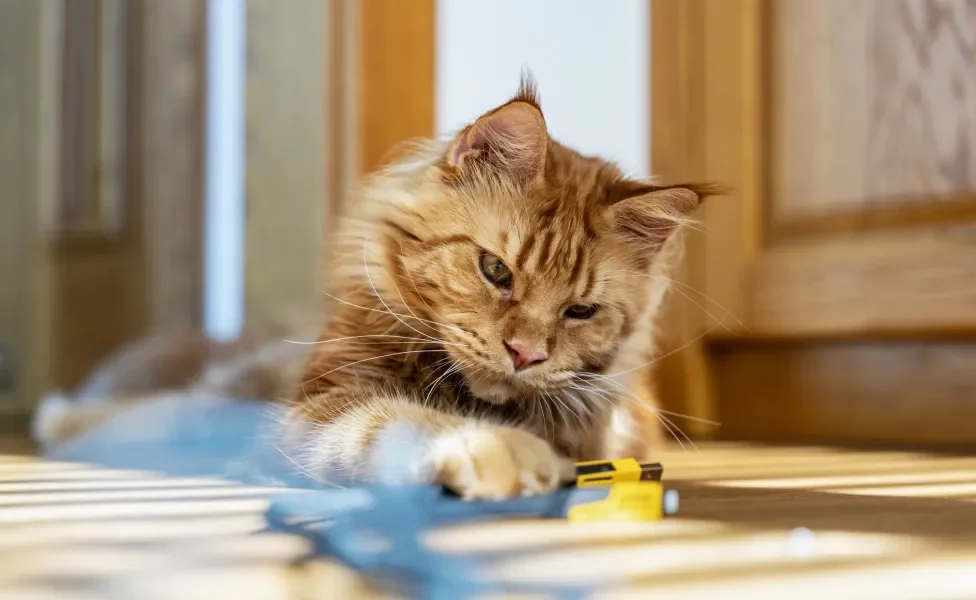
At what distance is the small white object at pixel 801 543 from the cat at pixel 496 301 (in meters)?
0.27

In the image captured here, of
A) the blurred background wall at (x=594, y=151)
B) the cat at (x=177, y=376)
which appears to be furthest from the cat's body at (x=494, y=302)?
the blurred background wall at (x=594, y=151)

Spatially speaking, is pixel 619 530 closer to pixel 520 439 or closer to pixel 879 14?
pixel 520 439

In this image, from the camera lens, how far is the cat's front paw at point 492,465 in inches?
38.3

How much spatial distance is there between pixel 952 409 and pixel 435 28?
5.09ft

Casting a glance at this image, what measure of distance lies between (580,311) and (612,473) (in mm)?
309

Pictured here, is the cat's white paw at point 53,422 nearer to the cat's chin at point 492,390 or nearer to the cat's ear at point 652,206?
the cat's chin at point 492,390

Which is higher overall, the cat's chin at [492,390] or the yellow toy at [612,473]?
the cat's chin at [492,390]

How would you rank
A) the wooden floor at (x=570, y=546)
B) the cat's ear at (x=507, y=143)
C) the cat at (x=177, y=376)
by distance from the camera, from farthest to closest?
the cat at (x=177, y=376), the cat's ear at (x=507, y=143), the wooden floor at (x=570, y=546)

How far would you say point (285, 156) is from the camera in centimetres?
259

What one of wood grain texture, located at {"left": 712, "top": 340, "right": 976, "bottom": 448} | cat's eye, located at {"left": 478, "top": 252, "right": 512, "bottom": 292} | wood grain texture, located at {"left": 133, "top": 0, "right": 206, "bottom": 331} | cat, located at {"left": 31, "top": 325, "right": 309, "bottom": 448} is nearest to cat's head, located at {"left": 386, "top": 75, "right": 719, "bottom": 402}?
cat's eye, located at {"left": 478, "top": 252, "right": 512, "bottom": 292}

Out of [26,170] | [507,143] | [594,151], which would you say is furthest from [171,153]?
[507,143]

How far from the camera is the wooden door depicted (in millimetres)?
1996

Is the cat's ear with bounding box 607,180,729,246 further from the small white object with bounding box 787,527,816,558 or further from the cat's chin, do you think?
the small white object with bounding box 787,527,816,558

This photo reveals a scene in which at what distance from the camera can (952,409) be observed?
80.7 inches
